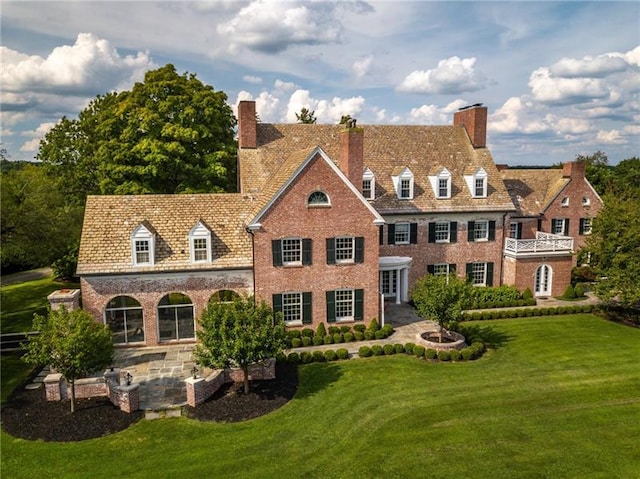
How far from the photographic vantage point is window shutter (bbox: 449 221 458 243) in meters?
36.2

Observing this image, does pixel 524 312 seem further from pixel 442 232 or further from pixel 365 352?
pixel 365 352

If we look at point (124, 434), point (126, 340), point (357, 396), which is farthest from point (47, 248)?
point (357, 396)

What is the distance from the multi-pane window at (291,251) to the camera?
2786 cm

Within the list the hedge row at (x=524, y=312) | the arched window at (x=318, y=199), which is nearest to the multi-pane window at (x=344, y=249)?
the arched window at (x=318, y=199)

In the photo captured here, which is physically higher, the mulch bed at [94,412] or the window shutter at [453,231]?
the window shutter at [453,231]

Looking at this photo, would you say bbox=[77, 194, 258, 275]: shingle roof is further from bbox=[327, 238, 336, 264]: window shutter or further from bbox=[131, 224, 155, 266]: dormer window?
bbox=[327, 238, 336, 264]: window shutter

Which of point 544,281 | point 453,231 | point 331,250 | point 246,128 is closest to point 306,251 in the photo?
point 331,250

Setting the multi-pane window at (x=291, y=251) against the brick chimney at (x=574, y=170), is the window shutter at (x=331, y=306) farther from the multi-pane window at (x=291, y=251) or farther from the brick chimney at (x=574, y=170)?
the brick chimney at (x=574, y=170)

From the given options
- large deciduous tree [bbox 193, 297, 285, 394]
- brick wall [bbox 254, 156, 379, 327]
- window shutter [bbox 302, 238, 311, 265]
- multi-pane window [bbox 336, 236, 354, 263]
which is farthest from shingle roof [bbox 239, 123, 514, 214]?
large deciduous tree [bbox 193, 297, 285, 394]

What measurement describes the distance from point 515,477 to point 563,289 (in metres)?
25.5

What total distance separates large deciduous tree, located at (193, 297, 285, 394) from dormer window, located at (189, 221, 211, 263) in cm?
644

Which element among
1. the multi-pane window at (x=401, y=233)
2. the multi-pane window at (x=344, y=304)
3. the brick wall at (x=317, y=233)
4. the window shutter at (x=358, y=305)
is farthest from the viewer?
the multi-pane window at (x=401, y=233)

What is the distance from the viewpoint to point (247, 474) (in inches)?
631

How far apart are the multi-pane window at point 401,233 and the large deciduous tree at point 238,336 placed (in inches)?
650
